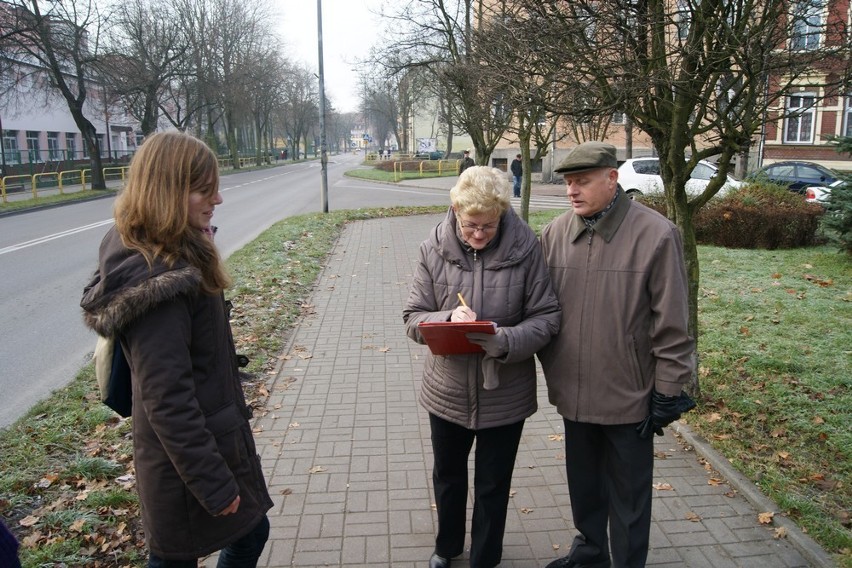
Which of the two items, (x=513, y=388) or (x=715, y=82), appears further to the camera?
(x=715, y=82)

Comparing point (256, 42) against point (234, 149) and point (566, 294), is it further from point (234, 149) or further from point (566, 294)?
point (566, 294)

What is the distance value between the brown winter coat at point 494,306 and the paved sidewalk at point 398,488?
90cm

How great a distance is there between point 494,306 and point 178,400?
1377 mm

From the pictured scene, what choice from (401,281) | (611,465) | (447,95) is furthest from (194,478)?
(447,95)

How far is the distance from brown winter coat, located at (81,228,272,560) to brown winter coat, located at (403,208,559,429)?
972 millimetres

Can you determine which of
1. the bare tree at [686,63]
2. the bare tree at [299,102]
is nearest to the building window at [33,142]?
the bare tree at [299,102]

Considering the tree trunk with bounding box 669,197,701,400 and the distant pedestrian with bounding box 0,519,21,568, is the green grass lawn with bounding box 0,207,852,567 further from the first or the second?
the distant pedestrian with bounding box 0,519,21,568

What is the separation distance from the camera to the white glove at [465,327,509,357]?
269 centimetres

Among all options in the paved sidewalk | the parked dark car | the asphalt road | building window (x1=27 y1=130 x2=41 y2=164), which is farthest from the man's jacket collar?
building window (x1=27 y1=130 x2=41 y2=164)

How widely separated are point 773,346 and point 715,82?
2859 millimetres

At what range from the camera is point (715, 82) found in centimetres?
477

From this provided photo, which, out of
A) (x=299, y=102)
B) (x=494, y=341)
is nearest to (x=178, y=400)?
(x=494, y=341)

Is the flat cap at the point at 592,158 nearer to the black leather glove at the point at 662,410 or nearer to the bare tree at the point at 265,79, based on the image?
the black leather glove at the point at 662,410

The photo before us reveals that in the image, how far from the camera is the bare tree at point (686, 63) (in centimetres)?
444
